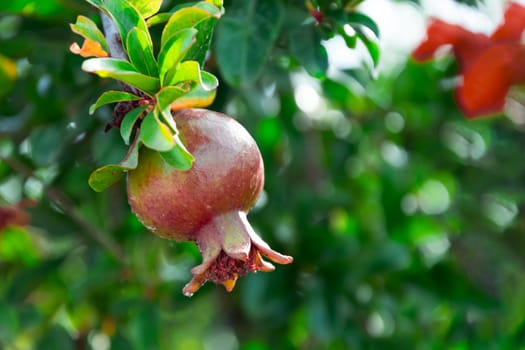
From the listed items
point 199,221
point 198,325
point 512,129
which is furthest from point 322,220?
point 199,221

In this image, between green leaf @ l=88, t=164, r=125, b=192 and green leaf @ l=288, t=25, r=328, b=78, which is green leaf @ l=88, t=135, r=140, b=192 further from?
green leaf @ l=288, t=25, r=328, b=78

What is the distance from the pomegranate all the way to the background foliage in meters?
0.39

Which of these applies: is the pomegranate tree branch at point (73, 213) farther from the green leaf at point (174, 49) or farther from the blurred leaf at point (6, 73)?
the green leaf at point (174, 49)

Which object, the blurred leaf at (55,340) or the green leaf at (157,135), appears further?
the blurred leaf at (55,340)

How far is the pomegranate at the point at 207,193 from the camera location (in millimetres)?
702

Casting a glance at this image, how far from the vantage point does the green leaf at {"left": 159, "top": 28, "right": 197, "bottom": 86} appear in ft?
2.19

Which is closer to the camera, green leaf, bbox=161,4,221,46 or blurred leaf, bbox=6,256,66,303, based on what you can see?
green leaf, bbox=161,4,221,46

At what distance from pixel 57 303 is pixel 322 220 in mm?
571

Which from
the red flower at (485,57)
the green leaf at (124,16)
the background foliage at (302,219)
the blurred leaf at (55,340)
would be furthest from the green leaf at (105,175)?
the red flower at (485,57)

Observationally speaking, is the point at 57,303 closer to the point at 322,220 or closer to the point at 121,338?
the point at 121,338

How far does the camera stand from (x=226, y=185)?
0.71 meters

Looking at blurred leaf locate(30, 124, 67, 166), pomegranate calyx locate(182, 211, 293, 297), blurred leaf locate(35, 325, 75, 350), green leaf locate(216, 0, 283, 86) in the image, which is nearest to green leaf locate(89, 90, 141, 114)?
pomegranate calyx locate(182, 211, 293, 297)

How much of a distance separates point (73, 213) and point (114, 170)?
70 centimetres

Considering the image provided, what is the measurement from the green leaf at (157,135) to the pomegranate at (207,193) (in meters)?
0.05
